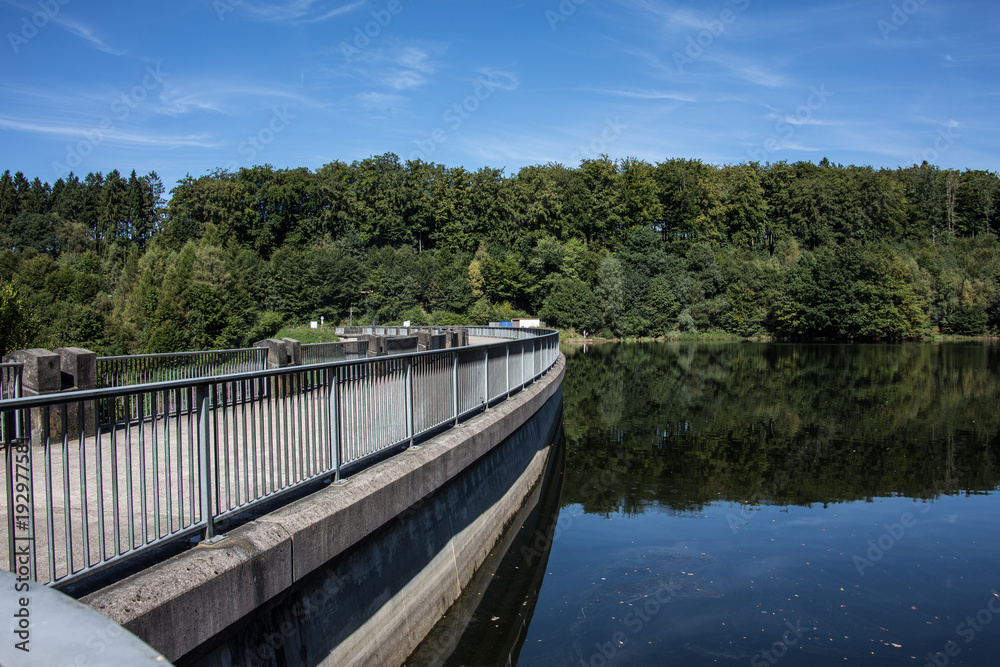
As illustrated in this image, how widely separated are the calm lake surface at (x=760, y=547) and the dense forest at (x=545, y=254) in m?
44.2

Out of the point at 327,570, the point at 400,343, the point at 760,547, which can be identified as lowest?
the point at 760,547

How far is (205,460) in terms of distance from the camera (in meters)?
4.48

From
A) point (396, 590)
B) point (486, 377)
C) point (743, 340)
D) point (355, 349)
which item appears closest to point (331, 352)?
point (355, 349)

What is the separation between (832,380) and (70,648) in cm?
3702

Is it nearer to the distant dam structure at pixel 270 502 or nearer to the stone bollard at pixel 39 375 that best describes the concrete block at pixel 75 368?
the distant dam structure at pixel 270 502

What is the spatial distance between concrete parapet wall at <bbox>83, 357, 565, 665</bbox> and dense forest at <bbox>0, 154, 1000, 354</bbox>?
158 feet

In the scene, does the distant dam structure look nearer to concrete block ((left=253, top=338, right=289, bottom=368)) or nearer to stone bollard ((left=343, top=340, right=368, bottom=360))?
concrete block ((left=253, top=338, right=289, bottom=368))

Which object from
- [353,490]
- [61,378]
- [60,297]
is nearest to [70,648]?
[353,490]

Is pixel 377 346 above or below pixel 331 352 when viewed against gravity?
above

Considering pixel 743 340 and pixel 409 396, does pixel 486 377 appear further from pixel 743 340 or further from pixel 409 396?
pixel 743 340

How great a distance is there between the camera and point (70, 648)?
2199mm

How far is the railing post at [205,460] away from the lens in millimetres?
4465

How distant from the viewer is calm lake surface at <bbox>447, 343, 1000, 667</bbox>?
7.72 m

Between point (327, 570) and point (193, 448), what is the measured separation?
1443 mm
